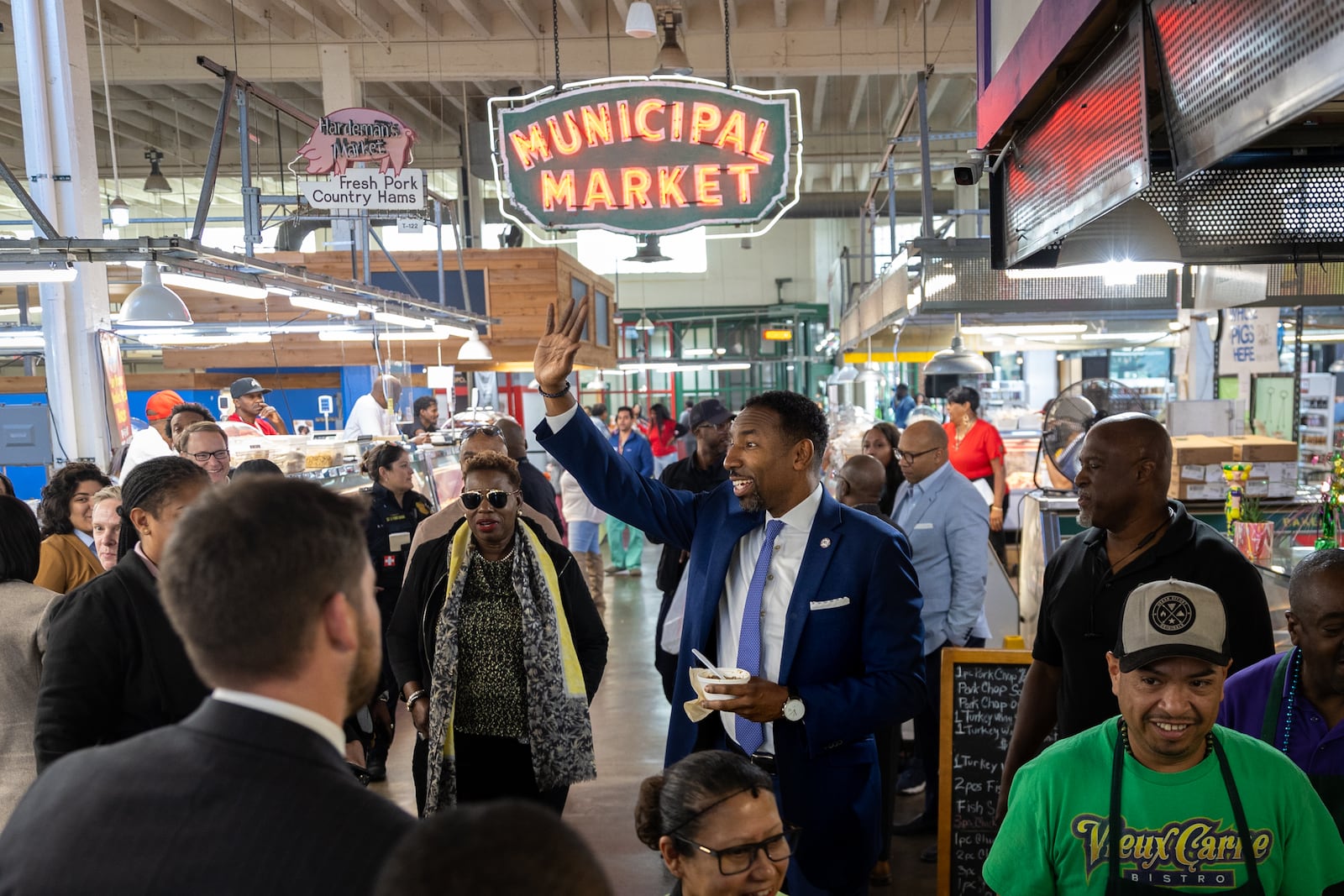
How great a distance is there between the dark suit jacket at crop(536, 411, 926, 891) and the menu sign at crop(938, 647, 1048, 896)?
1.31 m

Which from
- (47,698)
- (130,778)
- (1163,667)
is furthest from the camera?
(47,698)

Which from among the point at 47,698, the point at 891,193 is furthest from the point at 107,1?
the point at 47,698

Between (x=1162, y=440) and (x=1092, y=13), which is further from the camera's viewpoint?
(x=1162, y=440)

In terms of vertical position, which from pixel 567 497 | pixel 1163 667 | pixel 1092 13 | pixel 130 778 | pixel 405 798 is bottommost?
pixel 405 798

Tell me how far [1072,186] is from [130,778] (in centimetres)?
269

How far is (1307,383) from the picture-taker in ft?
39.2

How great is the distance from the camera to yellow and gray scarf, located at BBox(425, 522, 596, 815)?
3475 mm

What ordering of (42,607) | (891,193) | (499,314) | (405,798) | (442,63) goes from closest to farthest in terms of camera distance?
(42,607)
(405,798)
(891,193)
(442,63)
(499,314)

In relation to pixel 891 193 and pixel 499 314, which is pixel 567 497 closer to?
pixel 891 193

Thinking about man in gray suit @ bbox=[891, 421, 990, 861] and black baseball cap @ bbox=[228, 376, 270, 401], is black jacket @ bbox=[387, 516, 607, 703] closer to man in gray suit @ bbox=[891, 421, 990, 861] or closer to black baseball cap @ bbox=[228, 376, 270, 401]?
man in gray suit @ bbox=[891, 421, 990, 861]

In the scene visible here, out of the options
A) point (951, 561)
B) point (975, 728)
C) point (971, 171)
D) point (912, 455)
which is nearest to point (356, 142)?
point (912, 455)

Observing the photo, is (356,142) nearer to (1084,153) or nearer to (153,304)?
(153,304)

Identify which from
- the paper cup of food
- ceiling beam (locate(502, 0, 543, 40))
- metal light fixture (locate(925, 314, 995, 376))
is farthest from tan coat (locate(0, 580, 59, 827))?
ceiling beam (locate(502, 0, 543, 40))

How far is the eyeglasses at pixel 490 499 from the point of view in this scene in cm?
369
